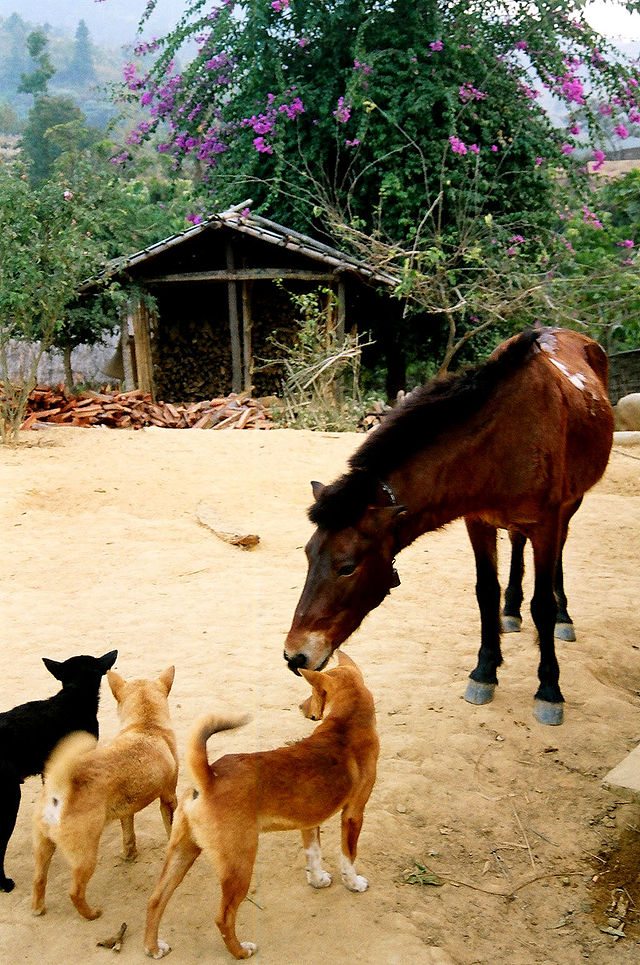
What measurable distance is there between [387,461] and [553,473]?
34.3 inches

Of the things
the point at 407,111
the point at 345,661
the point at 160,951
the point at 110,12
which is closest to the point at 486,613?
the point at 345,661

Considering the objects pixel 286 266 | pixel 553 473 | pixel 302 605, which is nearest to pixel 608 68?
pixel 286 266

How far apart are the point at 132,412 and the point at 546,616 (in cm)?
873

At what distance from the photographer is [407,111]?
14164 mm

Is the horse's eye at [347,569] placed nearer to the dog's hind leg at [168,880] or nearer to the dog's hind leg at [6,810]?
the dog's hind leg at [168,880]

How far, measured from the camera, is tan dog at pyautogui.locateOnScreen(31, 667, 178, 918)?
2.44m

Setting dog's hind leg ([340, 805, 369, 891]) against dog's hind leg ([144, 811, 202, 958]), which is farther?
dog's hind leg ([340, 805, 369, 891])

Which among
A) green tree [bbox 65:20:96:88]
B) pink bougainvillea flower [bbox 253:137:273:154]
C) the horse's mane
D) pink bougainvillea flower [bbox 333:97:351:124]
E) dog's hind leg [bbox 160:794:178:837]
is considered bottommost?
dog's hind leg [bbox 160:794:178:837]

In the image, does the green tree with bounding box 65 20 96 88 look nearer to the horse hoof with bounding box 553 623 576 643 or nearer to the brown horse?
the horse hoof with bounding box 553 623 576 643

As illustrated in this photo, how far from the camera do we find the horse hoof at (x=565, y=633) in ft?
16.3

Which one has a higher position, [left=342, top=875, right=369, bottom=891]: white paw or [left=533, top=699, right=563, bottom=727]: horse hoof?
[left=342, top=875, right=369, bottom=891]: white paw

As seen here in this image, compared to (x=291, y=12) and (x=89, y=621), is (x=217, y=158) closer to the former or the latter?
(x=291, y=12)

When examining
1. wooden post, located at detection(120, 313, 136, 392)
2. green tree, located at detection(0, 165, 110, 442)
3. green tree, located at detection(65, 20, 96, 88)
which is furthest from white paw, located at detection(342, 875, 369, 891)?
green tree, located at detection(65, 20, 96, 88)

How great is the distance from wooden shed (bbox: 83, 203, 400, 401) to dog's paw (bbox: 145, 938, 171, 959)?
37.9ft
